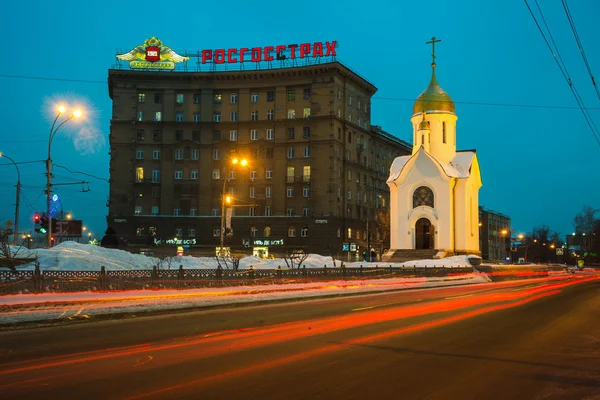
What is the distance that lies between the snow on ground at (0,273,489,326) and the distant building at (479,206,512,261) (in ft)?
325

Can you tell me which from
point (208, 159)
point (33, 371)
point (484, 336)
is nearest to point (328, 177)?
point (208, 159)

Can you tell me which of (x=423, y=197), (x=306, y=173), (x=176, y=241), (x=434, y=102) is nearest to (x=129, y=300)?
(x=423, y=197)

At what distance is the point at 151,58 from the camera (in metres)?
82.8

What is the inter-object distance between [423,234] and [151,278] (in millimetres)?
38687

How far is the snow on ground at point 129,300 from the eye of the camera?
15883 millimetres

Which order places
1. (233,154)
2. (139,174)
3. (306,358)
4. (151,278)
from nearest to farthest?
(306,358), (151,278), (233,154), (139,174)

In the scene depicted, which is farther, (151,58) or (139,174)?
(139,174)

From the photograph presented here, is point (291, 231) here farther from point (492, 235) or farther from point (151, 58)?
point (492, 235)

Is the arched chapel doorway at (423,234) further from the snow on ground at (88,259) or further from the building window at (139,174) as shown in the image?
the building window at (139,174)

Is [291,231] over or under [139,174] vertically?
under

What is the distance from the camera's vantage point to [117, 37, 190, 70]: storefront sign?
82812mm

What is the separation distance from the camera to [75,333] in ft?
42.8

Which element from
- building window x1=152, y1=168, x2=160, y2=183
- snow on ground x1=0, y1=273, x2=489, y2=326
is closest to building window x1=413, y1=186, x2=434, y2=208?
snow on ground x1=0, y1=273, x2=489, y2=326

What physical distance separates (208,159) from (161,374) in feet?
248
